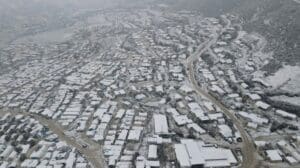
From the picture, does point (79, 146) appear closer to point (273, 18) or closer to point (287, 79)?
point (287, 79)

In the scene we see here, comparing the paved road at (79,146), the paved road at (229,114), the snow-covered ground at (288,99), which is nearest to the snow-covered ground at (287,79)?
the snow-covered ground at (288,99)

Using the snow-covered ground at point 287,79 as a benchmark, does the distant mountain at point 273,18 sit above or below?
above

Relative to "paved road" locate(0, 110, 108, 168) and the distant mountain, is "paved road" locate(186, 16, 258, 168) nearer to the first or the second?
the distant mountain

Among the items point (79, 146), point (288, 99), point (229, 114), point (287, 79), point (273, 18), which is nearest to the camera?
point (79, 146)

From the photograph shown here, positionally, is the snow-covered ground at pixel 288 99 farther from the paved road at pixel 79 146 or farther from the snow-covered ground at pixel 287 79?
the paved road at pixel 79 146

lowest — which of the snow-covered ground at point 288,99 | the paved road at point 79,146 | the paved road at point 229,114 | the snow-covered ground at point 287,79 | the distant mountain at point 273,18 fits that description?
the paved road at point 79,146

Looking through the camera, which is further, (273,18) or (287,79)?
(273,18)

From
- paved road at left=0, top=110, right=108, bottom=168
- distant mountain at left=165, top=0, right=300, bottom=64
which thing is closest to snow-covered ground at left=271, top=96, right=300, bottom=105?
distant mountain at left=165, top=0, right=300, bottom=64

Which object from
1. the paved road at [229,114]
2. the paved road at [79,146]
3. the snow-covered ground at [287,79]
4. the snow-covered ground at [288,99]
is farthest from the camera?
the snow-covered ground at [287,79]

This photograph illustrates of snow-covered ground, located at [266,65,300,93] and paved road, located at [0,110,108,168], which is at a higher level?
snow-covered ground, located at [266,65,300,93]

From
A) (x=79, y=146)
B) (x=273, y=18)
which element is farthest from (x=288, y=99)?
(x=273, y=18)

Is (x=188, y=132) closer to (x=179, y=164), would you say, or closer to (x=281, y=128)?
(x=179, y=164)
